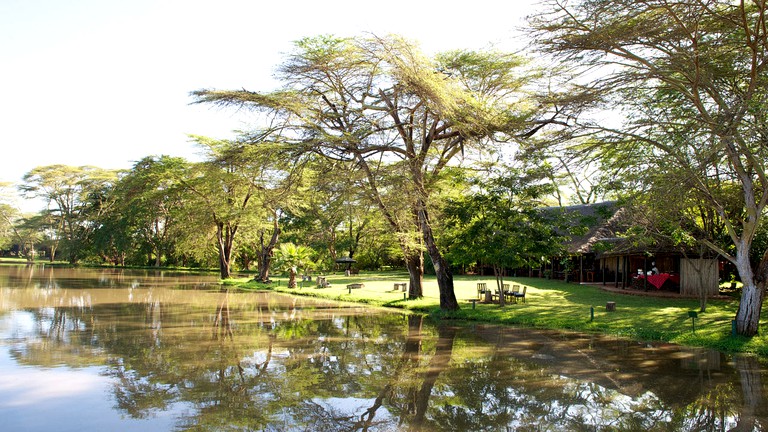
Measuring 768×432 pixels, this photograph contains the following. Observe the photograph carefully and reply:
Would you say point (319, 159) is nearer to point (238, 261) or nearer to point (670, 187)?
point (670, 187)

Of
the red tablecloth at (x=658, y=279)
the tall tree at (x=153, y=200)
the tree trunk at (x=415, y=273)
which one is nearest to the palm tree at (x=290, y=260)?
the tree trunk at (x=415, y=273)

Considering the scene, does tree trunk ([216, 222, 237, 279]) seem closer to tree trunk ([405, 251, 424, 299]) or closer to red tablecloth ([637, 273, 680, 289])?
tree trunk ([405, 251, 424, 299])

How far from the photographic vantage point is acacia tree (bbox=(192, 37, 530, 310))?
15.0 meters

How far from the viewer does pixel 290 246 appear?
29.5m

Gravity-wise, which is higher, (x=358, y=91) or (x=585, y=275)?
(x=358, y=91)

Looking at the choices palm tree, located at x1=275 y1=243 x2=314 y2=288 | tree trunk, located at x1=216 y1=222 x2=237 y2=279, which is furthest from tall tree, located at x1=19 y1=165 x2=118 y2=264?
palm tree, located at x1=275 y1=243 x2=314 y2=288

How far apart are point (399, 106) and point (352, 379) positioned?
1066 centimetres

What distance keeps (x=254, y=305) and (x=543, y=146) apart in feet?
40.4

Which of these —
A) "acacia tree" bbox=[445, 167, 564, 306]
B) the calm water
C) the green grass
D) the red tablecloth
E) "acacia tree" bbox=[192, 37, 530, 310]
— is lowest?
the calm water

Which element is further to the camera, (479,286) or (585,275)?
(585,275)

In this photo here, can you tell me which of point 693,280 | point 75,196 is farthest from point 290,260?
point 75,196

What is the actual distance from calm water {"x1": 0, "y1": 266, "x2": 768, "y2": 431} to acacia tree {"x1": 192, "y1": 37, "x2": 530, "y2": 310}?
477 cm

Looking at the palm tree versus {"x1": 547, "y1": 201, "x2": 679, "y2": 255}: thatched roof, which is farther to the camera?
the palm tree

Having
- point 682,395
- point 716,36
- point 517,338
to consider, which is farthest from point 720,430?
point 716,36
